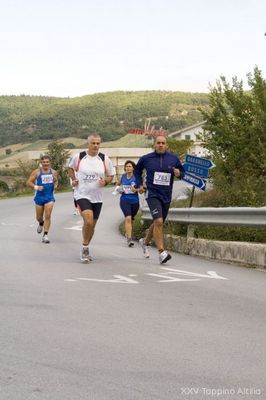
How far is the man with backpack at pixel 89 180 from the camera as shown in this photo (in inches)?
404

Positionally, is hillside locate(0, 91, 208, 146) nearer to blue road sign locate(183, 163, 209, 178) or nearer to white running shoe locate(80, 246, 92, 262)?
blue road sign locate(183, 163, 209, 178)

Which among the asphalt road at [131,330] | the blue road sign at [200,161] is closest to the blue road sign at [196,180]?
the blue road sign at [200,161]

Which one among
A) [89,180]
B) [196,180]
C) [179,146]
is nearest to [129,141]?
[179,146]

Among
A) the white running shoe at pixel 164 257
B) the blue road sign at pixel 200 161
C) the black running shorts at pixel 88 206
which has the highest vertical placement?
the blue road sign at pixel 200 161

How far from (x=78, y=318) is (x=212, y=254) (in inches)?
202

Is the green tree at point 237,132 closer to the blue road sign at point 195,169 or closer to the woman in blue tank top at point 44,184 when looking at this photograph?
the blue road sign at point 195,169

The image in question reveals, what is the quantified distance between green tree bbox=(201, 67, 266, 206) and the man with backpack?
14.4 ft

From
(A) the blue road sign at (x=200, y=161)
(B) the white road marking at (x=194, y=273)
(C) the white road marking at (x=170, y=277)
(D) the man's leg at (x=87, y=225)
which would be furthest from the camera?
(A) the blue road sign at (x=200, y=161)

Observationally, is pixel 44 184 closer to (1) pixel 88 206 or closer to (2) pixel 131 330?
→ (1) pixel 88 206

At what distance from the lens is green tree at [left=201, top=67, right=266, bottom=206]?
15367mm

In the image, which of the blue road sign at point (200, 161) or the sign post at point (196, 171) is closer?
the blue road sign at point (200, 161)

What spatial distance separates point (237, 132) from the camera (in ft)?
53.3

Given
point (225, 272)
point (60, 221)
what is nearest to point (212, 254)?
point (225, 272)

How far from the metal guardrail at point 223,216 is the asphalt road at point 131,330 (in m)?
0.79
